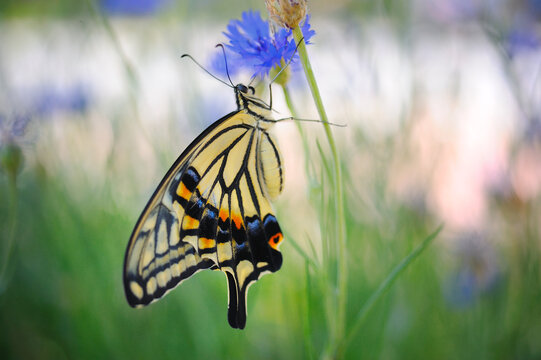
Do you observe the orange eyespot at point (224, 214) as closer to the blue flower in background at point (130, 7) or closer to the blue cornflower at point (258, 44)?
the blue cornflower at point (258, 44)

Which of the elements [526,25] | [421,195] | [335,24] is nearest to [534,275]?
[421,195]

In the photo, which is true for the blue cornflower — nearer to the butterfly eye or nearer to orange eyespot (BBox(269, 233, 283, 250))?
the butterfly eye

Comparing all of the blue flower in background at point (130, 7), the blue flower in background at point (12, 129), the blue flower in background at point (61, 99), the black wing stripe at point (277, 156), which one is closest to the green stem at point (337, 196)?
the black wing stripe at point (277, 156)

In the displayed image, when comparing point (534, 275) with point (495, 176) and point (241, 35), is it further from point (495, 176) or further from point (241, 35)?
point (241, 35)

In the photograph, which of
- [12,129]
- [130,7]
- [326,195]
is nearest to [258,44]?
[326,195]

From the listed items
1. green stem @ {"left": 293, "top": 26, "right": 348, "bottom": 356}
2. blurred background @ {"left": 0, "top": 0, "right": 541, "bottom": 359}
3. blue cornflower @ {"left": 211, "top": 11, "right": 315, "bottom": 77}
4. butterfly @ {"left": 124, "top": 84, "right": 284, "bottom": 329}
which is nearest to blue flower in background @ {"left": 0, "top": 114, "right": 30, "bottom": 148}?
blurred background @ {"left": 0, "top": 0, "right": 541, "bottom": 359}
